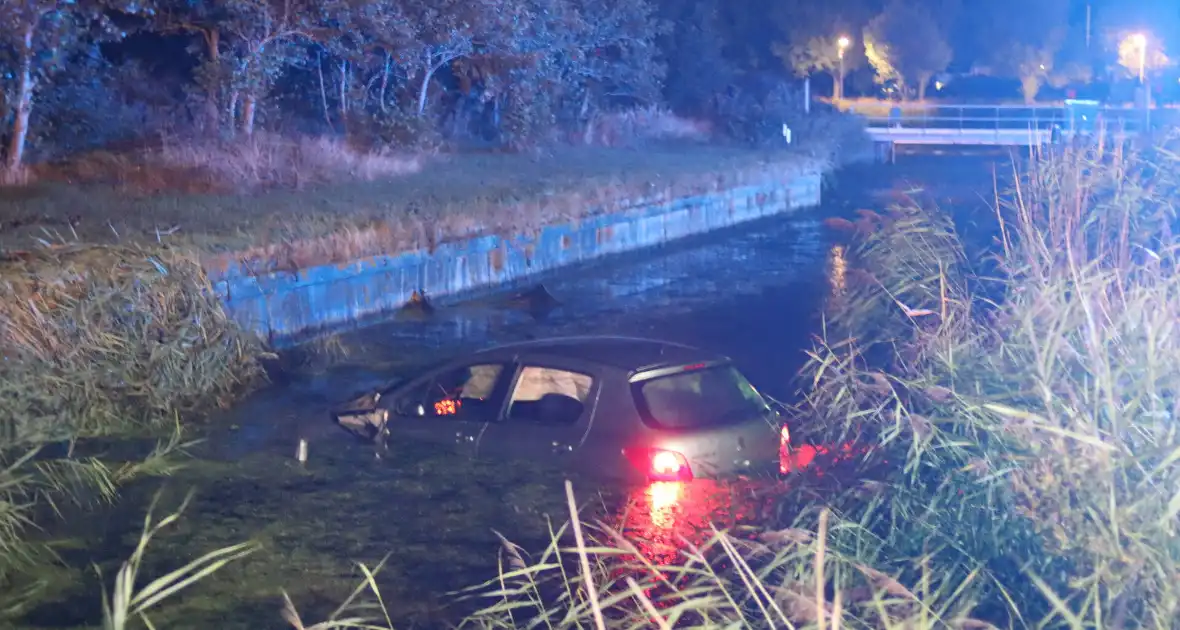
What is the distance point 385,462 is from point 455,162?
1914 cm

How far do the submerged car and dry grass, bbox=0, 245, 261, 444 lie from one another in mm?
2906

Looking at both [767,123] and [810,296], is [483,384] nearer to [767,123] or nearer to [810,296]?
[810,296]

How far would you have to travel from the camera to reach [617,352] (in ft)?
28.1

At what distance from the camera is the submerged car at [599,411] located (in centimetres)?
788

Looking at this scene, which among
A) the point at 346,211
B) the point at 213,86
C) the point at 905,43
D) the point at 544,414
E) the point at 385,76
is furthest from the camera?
the point at 905,43

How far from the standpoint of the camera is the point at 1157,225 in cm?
1237

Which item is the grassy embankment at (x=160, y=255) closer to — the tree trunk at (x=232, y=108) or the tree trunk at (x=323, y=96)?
the tree trunk at (x=232, y=108)

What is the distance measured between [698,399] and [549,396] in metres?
→ 1.03

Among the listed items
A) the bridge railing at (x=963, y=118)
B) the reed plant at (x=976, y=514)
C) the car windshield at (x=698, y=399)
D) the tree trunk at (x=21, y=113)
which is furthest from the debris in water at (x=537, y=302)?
the bridge railing at (x=963, y=118)

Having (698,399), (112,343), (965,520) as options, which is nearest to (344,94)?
(112,343)

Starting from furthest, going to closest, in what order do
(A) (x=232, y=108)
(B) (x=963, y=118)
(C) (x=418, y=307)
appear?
(B) (x=963, y=118)
(A) (x=232, y=108)
(C) (x=418, y=307)

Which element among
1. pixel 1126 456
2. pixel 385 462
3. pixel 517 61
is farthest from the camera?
pixel 517 61

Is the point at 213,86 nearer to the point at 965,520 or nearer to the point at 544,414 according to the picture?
the point at 544,414

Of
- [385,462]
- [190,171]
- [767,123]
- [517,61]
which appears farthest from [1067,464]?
[767,123]
